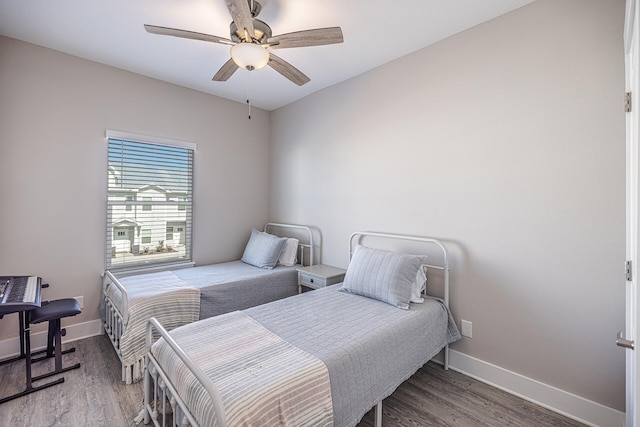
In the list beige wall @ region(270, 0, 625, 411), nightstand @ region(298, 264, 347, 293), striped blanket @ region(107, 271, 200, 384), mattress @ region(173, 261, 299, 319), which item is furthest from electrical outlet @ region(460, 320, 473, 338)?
striped blanket @ region(107, 271, 200, 384)

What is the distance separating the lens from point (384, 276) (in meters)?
2.25

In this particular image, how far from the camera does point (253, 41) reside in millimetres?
1872

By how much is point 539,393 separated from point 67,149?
173 inches

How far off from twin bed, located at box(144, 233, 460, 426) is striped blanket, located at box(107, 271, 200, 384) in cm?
15

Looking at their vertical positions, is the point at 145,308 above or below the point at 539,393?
above

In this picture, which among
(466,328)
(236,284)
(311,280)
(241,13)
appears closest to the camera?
(241,13)

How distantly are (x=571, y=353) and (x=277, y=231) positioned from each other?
330 centimetres

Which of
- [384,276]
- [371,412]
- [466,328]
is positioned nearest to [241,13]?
[384,276]

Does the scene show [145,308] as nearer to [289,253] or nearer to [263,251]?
[263,251]

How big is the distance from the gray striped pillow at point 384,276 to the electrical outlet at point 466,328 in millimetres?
563

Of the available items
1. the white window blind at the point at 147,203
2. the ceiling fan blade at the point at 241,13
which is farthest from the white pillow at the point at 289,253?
the ceiling fan blade at the point at 241,13

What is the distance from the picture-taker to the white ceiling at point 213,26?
2.00m

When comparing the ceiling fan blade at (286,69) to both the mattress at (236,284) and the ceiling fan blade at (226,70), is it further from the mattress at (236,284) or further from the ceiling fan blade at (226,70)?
the mattress at (236,284)

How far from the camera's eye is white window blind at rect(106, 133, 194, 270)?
9.92 feet
